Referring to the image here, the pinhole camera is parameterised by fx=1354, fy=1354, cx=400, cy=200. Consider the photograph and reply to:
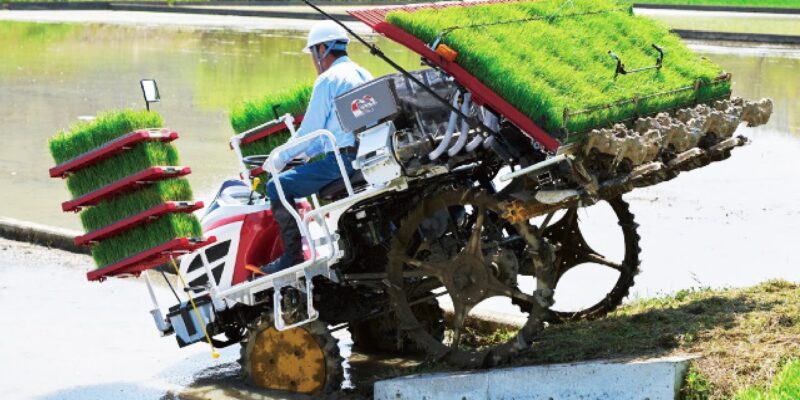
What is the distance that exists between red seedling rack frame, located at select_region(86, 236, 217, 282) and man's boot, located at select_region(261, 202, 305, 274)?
440mm

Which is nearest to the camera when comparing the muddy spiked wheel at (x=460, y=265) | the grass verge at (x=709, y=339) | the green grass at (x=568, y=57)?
the grass verge at (x=709, y=339)

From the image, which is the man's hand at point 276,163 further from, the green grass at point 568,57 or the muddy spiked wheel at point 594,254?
the muddy spiked wheel at point 594,254

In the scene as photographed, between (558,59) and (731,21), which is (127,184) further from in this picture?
(731,21)

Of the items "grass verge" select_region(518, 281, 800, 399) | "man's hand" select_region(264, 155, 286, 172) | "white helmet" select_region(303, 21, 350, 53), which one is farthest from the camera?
"white helmet" select_region(303, 21, 350, 53)

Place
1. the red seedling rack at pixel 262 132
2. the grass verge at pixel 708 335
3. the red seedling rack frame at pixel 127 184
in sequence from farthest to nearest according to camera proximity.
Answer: the red seedling rack at pixel 262 132 < the red seedling rack frame at pixel 127 184 < the grass verge at pixel 708 335

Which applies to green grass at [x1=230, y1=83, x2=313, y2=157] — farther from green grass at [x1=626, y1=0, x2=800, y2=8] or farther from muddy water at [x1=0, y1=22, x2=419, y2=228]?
green grass at [x1=626, y1=0, x2=800, y2=8]

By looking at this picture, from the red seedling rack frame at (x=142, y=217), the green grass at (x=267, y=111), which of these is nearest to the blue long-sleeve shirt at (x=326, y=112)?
the red seedling rack frame at (x=142, y=217)

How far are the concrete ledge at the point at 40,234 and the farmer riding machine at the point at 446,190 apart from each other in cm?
366

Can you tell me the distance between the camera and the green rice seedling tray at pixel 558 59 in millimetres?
6855

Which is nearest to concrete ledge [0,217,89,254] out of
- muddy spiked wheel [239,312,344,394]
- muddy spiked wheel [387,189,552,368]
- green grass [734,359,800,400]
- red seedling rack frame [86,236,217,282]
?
red seedling rack frame [86,236,217,282]

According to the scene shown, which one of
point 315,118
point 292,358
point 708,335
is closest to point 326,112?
point 315,118

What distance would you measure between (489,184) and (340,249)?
0.95 metres

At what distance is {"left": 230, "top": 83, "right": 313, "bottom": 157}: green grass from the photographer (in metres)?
8.70

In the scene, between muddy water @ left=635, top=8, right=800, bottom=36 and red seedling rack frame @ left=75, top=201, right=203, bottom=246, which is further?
muddy water @ left=635, top=8, right=800, bottom=36
